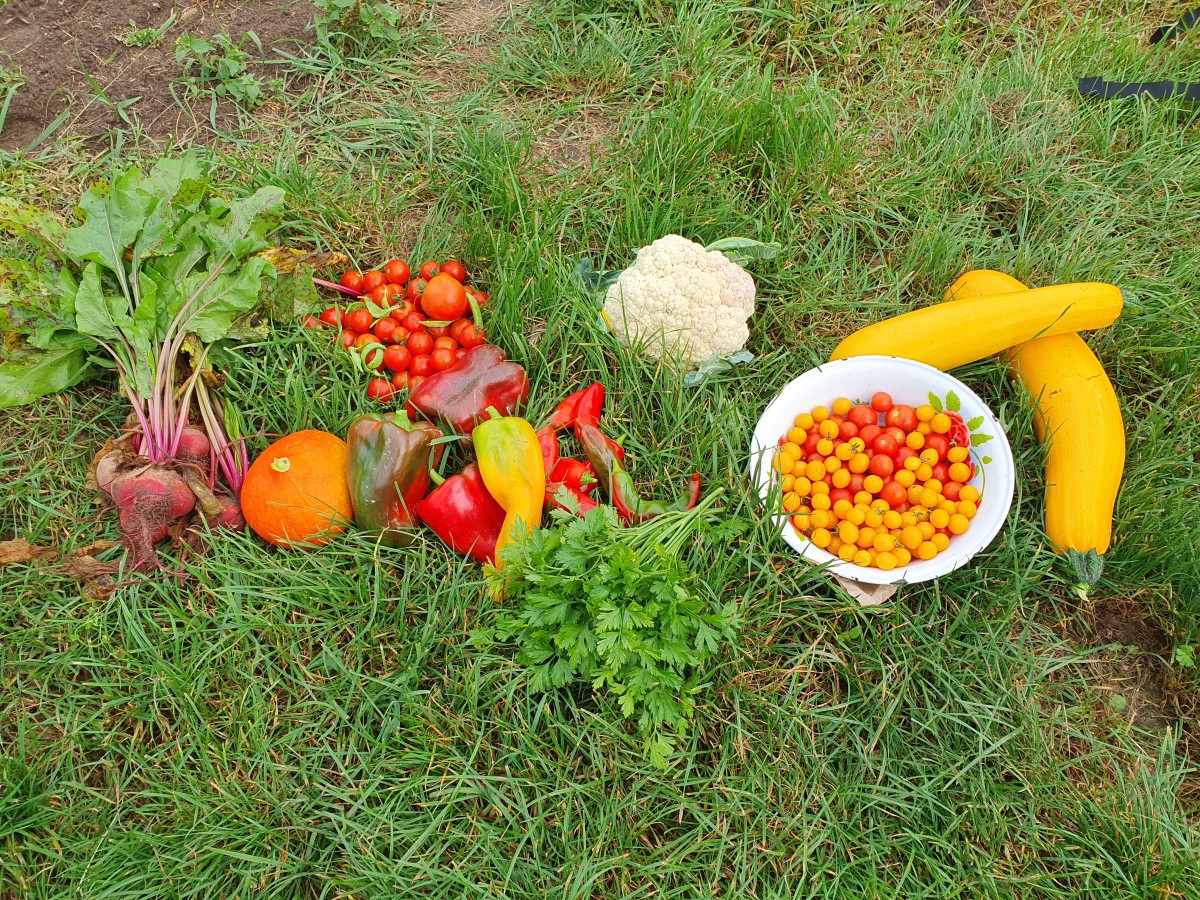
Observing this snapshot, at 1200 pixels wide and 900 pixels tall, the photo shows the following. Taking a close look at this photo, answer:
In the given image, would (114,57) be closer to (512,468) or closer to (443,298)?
(443,298)

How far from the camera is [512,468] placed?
96.4 inches

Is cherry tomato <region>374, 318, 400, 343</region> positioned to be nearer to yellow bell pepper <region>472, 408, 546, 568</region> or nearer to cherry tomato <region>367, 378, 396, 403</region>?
cherry tomato <region>367, 378, 396, 403</region>

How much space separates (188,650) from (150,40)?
101 inches

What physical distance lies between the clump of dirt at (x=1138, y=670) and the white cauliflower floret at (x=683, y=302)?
149cm

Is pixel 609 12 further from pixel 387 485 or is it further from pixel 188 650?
pixel 188 650

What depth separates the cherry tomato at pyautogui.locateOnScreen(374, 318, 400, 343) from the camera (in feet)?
9.14

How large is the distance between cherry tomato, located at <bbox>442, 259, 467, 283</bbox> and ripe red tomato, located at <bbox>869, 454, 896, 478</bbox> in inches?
61.0

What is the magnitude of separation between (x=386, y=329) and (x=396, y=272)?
247 millimetres

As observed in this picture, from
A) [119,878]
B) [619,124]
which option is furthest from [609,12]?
[119,878]

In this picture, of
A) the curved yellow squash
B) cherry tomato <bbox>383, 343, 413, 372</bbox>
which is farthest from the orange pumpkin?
the curved yellow squash

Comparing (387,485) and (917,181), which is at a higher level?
(917,181)

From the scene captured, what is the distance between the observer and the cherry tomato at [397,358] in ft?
9.04

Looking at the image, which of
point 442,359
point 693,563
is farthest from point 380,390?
point 693,563

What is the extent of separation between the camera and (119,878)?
2141 millimetres
